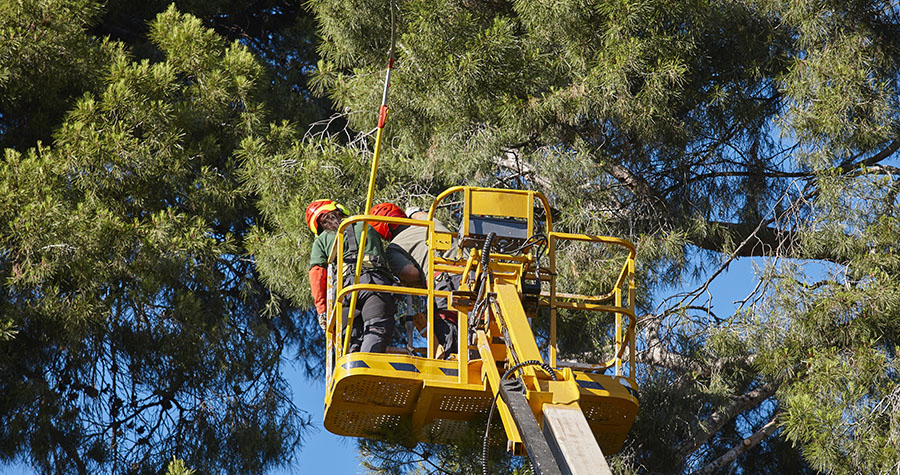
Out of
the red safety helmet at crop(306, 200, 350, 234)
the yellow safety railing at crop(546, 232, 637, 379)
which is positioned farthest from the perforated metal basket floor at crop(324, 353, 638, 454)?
the red safety helmet at crop(306, 200, 350, 234)

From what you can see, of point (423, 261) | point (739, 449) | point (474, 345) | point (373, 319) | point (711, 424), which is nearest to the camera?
point (474, 345)

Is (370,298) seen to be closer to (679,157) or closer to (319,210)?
(319,210)

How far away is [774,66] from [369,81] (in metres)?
3.47

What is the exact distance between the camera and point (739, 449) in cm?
1003

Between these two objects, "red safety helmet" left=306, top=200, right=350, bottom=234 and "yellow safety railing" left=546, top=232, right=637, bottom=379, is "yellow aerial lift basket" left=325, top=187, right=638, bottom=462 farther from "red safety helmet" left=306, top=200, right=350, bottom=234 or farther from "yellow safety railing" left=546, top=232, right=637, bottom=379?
"red safety helmet" left=306, top=200, right=350, bottom=234

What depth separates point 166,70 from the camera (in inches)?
457

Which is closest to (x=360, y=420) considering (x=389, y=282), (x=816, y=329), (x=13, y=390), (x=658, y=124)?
(x=389, y=282)

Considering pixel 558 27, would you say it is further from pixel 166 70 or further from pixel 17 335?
pixel 17 335

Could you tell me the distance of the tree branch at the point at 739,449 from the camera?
9.97 m

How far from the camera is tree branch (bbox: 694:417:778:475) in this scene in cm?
997

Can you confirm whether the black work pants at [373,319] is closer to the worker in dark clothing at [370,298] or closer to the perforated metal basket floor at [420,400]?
the worker in dark clothing at [370,298]

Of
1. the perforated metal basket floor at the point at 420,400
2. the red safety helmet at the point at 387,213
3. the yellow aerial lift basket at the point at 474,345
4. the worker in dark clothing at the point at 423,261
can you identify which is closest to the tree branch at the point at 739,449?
the perforated metal basket floor at the point at 420,400

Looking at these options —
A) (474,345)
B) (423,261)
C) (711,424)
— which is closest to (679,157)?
(711,424)

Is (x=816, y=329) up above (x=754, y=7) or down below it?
below
